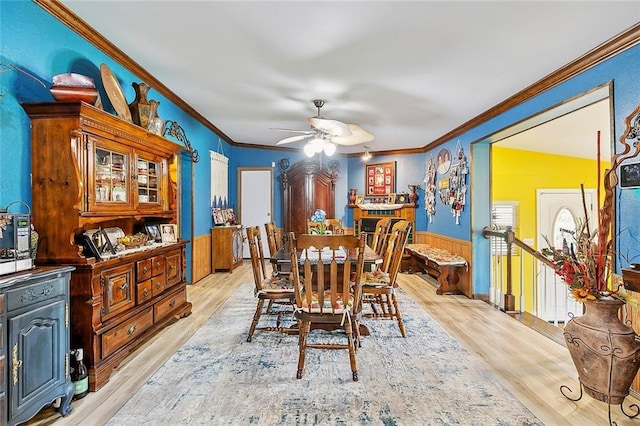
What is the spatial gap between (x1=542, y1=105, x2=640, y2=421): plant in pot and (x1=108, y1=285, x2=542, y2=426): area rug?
0.51 meters

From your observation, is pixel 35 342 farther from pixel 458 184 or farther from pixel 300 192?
pixel 300 192

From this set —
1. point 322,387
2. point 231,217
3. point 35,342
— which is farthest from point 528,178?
point 35,342

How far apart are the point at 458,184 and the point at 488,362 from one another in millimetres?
3055

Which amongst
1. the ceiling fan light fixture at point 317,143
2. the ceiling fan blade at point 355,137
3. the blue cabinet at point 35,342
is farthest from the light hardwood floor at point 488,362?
the ceiling fan blade at point 355,137

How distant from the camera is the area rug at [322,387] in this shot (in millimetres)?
1892

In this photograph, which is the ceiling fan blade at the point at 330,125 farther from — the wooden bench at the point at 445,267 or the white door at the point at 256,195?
the white door at the point at 256,195

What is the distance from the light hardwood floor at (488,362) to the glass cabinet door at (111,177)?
4.24 ft

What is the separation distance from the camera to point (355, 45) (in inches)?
101

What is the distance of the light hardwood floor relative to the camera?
194 cm

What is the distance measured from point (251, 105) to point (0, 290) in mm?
3204

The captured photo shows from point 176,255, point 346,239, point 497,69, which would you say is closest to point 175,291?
point 176,255

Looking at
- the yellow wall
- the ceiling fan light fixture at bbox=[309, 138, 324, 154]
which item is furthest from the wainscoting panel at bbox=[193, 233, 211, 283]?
the yellow wall

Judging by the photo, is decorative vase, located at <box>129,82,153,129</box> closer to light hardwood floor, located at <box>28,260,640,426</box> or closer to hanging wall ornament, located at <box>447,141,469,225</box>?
light hardwood floor, located at <box>28,260,640,426</box>

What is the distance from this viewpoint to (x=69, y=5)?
2.24 metres
